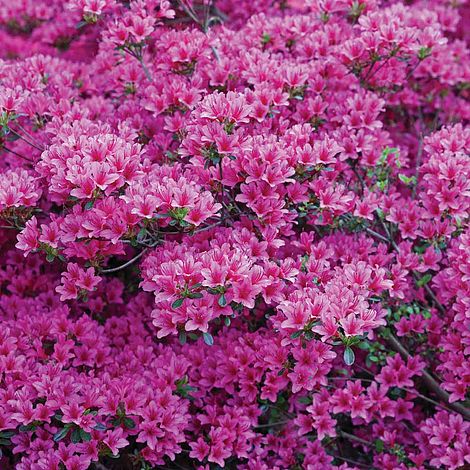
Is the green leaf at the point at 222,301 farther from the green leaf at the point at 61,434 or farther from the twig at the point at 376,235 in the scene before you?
the twig at the point at 376,235

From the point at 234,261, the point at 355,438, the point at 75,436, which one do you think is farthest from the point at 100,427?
the point at 355,438

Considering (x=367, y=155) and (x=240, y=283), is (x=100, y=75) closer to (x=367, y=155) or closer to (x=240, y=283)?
(x=367, y=155)

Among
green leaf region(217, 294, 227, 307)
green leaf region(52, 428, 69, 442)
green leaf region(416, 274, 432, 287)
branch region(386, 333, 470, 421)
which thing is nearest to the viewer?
green leaf region(217, 294, 227, 307)

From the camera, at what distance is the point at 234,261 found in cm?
198

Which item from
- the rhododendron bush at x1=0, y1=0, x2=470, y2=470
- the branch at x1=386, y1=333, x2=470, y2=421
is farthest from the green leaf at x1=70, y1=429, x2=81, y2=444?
the branch at x1=386, y1=333, x2=470, y2=421

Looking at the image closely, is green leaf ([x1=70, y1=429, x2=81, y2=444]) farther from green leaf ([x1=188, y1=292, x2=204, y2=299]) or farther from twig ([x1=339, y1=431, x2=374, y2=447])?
→ twig ([x1=339, y1=431, x2=374, y2=447])

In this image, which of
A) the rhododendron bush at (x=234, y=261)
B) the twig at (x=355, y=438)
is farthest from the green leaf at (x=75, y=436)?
the twig at (x=355, y=438)

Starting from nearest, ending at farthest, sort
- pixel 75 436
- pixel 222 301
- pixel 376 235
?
pixel 222 301
pixel 75 436
pixel 376 235

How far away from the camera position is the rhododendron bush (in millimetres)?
2117

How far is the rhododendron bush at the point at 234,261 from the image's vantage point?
2.12 metres

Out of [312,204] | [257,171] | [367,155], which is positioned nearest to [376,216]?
[367,155]

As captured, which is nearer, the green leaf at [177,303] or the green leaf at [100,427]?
the green leaf at [177,303]

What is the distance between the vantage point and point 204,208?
6.87 ft

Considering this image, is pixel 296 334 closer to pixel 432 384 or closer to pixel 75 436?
pixel 75 436
